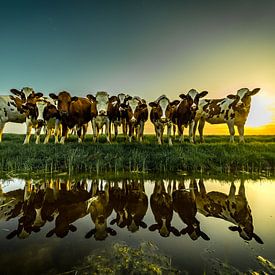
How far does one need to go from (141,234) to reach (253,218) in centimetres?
204

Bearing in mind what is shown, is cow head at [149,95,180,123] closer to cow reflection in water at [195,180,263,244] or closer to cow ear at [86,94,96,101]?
cow ear at [86,94,96,101]

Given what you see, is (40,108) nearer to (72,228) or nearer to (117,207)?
(117,207)

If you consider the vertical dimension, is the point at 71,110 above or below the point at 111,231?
above

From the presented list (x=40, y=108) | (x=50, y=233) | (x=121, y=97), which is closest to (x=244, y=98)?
(x=121, y=97)

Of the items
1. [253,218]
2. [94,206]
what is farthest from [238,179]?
[94,206]

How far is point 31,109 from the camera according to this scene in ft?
52.3

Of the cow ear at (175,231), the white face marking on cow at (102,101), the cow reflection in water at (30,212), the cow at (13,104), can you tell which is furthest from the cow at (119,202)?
the cow at (13,104)

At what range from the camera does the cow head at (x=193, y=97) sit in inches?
629

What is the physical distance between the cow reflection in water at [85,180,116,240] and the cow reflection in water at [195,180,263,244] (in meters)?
1.79

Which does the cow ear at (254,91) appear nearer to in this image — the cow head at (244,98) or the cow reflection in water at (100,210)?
the cow head at (244,98)

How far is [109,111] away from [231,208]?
13.4m

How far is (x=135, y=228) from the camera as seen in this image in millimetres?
3789

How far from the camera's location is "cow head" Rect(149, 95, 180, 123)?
14875mm

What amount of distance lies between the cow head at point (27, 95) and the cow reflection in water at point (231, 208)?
13.5 m
